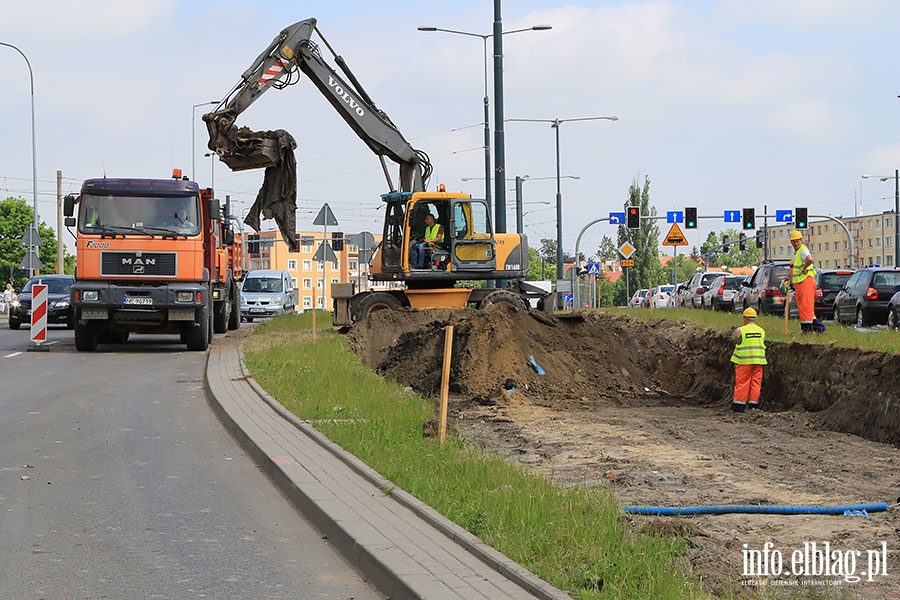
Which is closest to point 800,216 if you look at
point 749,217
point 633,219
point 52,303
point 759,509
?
point 749,217

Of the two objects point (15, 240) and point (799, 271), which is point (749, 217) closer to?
point (799, 271)

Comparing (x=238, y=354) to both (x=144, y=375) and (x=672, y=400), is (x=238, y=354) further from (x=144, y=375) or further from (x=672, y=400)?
(x=672, y=400)

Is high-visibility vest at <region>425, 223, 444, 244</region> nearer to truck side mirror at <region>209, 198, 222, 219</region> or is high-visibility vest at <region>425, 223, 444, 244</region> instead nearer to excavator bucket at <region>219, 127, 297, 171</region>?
excavator bucket at <region>219, 127, 297, 171</region>

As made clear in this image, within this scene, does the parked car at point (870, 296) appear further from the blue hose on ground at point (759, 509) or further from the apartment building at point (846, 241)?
the apartment building at point (846, 241)

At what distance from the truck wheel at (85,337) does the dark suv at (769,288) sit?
62.5ft

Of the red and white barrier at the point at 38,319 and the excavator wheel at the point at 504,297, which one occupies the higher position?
the excavator wheel at the point at 504,297

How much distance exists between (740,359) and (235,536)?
1027 centimetres

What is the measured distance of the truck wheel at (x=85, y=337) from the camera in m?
26.1

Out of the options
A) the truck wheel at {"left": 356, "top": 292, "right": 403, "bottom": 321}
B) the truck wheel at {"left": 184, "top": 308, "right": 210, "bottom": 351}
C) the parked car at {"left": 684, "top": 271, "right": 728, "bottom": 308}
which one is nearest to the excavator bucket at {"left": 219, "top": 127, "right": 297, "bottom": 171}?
the truck wheel at {"left": 184, "top": 308, "right": 210, "bottom": 351}

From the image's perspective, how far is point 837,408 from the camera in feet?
51.6

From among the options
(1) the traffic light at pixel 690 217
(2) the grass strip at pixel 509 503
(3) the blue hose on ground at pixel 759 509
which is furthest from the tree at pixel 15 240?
(3) the blue hose on ground at pixel 759 509

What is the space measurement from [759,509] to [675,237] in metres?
26.9

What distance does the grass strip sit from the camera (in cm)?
624

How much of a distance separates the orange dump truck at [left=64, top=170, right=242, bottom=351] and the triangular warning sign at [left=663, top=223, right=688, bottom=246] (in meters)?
14.6
